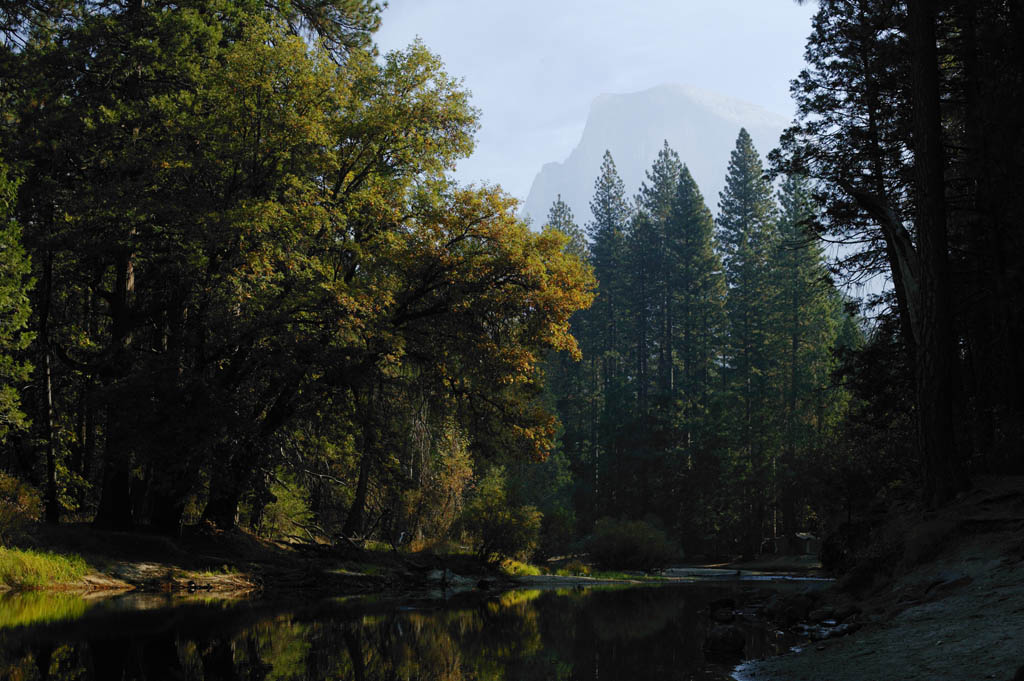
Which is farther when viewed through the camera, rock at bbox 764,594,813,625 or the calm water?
rock at bbox 764,594,813,625

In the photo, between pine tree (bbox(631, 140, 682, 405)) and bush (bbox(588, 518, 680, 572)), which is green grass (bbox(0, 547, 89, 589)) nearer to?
bush (bbox(588, 518, 680, 572))

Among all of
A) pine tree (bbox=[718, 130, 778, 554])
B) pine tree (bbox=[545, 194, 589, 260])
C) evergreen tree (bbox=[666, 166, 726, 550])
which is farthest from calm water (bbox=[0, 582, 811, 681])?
pine tree (bbox=[545, 194, 589, 260])

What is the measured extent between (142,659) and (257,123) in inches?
507

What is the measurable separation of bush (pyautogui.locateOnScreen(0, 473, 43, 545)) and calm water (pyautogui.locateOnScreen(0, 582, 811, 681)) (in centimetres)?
281

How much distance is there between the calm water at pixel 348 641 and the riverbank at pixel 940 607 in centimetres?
117

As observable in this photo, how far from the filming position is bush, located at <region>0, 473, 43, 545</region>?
1572 centimetres

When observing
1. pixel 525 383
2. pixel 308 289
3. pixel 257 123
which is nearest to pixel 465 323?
pixel 525 383

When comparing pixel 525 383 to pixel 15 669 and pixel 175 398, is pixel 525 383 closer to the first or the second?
pixel 175 398

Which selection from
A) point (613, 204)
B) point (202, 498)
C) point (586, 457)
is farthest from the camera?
point (613, 204)

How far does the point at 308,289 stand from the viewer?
17391mm

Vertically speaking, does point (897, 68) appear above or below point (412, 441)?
above

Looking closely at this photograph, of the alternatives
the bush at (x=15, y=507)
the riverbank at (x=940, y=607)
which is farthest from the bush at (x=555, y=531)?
the riverbank at (x=940, y=607)

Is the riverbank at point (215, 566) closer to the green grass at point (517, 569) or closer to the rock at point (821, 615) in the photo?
the green grass at point (517, 569)

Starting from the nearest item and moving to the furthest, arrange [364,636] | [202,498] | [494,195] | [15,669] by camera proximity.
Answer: [15,669]
[364,636]
[494,195]
[202,498]
